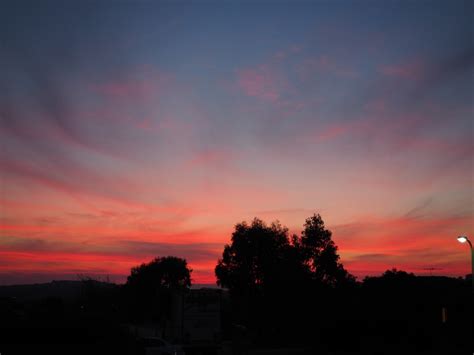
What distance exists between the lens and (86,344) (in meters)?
25.1

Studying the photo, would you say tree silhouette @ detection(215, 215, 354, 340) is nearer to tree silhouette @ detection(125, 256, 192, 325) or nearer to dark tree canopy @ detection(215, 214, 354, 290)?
dark tree canopy @ detection(215, 214, 354, 290)

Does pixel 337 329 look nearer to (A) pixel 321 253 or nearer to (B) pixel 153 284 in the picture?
(A) pixel 321 253

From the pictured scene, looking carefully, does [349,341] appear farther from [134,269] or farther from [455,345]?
[134,269]

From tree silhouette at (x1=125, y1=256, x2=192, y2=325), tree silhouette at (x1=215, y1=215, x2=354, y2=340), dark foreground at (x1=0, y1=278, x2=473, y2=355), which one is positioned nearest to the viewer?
dark foreground at (x1=0, y1=278, x2=473, y2=355)

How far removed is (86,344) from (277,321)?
31.7 meters

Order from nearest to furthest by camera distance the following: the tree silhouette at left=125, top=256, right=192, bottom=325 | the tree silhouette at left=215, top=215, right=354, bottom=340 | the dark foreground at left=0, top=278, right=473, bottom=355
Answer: the dark foreground at left=0, top=278, right=473, bottom=355, the tree silhouette at left=215, top=215, right=354, bottom=340, the tree silhouette at left=125, top=256, right=192, bottom=325

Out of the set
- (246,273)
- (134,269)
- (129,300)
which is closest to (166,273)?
(134,269)

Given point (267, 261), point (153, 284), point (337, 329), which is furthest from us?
point (153, 284)

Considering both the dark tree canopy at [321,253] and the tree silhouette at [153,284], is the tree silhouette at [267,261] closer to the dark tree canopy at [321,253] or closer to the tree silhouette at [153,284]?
the dark tree canopy at [321,253]

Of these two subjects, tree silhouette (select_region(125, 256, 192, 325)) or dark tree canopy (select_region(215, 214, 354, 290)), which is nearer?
dark tree canopy (select_region(215, 214, 354, 290))

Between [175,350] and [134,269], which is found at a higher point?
[134,269]

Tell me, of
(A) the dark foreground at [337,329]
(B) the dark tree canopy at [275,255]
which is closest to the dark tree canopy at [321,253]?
(B) the dark tree canopy at [275,255]

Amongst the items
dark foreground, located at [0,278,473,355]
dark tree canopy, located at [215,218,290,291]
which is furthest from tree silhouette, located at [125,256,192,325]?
dark foreground, located at [0,278,473,355]

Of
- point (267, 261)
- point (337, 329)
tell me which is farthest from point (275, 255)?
point (337, 329)
